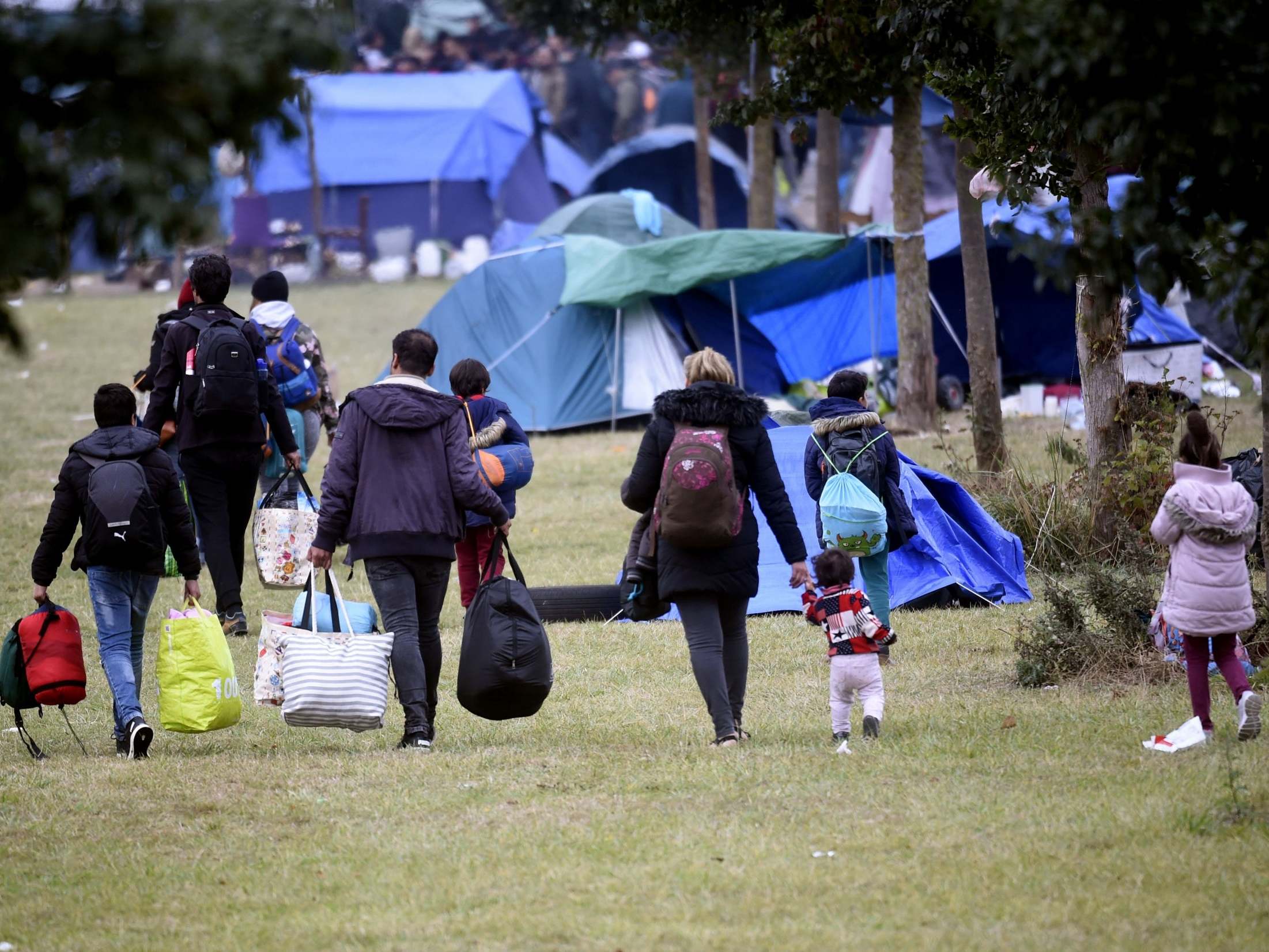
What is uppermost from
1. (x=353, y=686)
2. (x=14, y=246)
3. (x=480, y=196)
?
(x=480, y=196)

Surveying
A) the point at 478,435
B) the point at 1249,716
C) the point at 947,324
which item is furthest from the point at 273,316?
the point at 947,324

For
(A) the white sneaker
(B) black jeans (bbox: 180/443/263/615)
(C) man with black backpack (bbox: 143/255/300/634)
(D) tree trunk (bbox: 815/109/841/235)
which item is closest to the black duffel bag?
(C) man with black backpack (bbox: 143/255/300/634)

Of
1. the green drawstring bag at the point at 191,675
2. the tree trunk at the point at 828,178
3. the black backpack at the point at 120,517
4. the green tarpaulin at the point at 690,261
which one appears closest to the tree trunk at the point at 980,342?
the green tarpaulin at the point at 690,261

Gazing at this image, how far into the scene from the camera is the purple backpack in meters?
5.80

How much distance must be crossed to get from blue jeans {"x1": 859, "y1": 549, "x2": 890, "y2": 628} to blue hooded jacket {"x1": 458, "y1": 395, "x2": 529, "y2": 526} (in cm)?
179

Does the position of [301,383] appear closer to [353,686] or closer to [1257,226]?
[353,686]

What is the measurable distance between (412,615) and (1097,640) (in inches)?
124

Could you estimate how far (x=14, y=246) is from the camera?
3229 mm

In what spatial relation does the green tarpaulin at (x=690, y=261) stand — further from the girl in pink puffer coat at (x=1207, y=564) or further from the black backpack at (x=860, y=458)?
the girl in pink puffer coat at (x=1207, y=564)

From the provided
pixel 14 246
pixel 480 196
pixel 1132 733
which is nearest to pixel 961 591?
pixel 1132 733

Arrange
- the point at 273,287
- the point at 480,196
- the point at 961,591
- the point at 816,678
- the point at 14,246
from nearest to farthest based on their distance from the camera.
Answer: the point at 14,246 < the point at 816,678 < the point at 961,591 < the point at 273,287 < the point at 480,196

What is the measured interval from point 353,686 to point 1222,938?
316cm

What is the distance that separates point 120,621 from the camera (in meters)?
6.46

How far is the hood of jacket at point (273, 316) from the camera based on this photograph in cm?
983
